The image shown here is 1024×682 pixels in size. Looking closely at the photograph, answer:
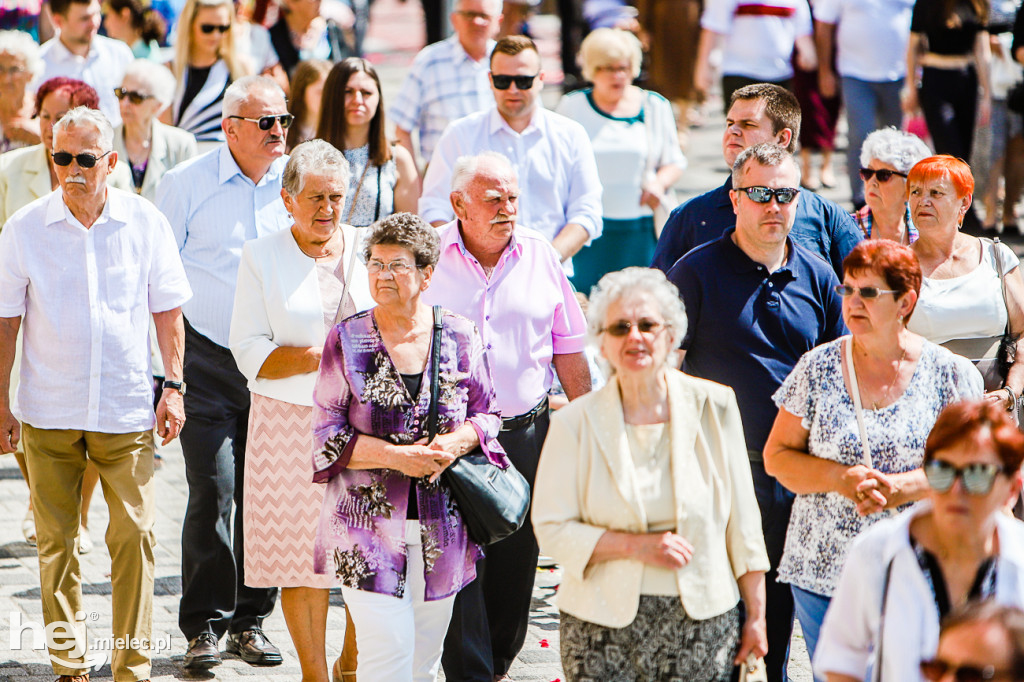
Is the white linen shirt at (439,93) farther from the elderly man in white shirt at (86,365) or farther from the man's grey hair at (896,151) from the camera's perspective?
the elderly man in white shirt at (86,365)

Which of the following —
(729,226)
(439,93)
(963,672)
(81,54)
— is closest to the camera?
(963,672)

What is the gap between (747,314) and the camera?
507 cm

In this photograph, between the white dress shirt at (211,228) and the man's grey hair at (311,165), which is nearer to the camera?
the man's grey hair at (311,165)

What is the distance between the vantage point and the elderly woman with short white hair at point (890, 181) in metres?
6.04

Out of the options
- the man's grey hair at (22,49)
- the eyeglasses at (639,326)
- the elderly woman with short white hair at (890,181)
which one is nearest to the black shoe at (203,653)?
the eyeglasses at (639,326)

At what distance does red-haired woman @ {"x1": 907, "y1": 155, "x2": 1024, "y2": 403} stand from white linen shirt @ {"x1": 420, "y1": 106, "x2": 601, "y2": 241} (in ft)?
6.02

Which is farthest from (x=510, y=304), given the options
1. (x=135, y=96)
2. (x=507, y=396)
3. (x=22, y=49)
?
(x=22, y=49)

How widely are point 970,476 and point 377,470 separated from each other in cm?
198

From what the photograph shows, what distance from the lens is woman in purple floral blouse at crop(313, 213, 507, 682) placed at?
14.9 ft

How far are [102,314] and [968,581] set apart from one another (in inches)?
128

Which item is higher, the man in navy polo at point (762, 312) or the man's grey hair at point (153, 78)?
the man's grey hair at point (153, 78)

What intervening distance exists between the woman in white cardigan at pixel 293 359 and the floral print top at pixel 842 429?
177 cm

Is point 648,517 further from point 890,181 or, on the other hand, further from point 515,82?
point 515,82

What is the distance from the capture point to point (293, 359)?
17.0ft
